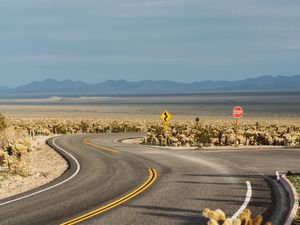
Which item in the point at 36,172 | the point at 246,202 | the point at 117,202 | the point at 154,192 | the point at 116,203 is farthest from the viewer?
the point at 36,172

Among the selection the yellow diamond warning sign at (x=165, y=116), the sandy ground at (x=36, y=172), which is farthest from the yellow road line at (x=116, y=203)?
the yellow diamond warning sign at (x=165, y=116)

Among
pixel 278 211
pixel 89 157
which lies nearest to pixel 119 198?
pixel 278 211

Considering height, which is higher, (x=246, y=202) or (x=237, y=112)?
(x=237, y=112)

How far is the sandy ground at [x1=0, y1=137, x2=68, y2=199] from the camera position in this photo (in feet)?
57.9

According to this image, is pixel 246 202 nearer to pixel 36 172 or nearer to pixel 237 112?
pixel 36 172

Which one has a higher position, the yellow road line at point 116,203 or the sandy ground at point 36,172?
the yellow road line at point 116,203

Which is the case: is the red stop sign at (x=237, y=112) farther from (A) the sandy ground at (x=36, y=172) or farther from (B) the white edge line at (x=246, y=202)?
(B) the white edge line at (x=246, y=202)

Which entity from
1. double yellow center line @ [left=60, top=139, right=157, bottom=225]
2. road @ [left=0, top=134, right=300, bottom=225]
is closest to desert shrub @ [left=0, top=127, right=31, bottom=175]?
road @ [left=0, top=134, right=300, bottom=225]

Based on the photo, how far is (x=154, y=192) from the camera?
15.5 meters

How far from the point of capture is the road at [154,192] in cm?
1236

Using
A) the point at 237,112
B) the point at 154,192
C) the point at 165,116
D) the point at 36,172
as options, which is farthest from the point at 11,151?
the point at 154,192

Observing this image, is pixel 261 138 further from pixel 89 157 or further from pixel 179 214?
pixel 179 214

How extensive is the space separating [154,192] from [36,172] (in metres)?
8.92

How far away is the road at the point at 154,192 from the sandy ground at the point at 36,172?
26.6 inches
